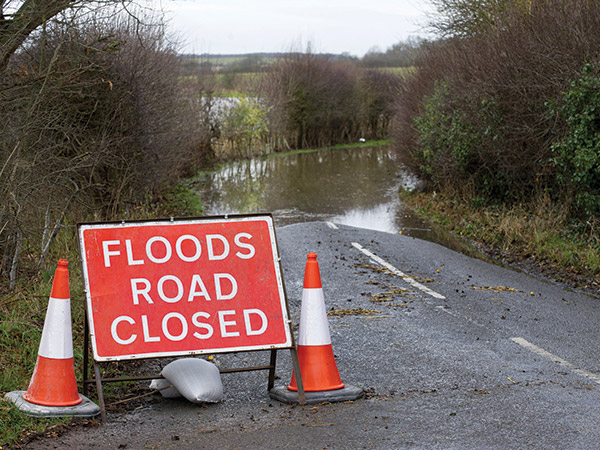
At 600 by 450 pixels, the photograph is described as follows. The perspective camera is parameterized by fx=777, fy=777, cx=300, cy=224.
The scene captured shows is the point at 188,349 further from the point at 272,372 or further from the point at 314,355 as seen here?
the point at 314,355

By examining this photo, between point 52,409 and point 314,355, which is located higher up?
point 314,355

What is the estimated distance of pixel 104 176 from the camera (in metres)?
14.9

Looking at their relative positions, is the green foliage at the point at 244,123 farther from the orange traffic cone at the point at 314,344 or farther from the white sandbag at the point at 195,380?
the white sandbag at the point at 195,380

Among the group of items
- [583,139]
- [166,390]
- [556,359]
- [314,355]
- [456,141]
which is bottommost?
[556,359]

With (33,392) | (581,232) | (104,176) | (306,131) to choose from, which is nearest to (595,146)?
Result: (581,232)

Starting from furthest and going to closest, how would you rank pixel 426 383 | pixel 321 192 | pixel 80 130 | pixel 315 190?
pixel 315 190 → pixel 321 192 → pixel 80 130 → pixel 426 383

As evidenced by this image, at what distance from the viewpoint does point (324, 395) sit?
5.56 metres

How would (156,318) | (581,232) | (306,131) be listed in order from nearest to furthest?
(156,318) < (581,232) < (306,131)

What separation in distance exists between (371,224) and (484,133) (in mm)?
4158

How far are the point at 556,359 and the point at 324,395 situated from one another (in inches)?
92.3

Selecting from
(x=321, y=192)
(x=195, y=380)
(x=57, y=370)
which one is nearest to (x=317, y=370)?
(x=195, y=380)

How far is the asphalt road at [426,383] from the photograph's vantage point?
4797 mm

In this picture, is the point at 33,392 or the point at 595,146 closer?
the point at 33,392

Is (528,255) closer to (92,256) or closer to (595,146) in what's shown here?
(595,146)
